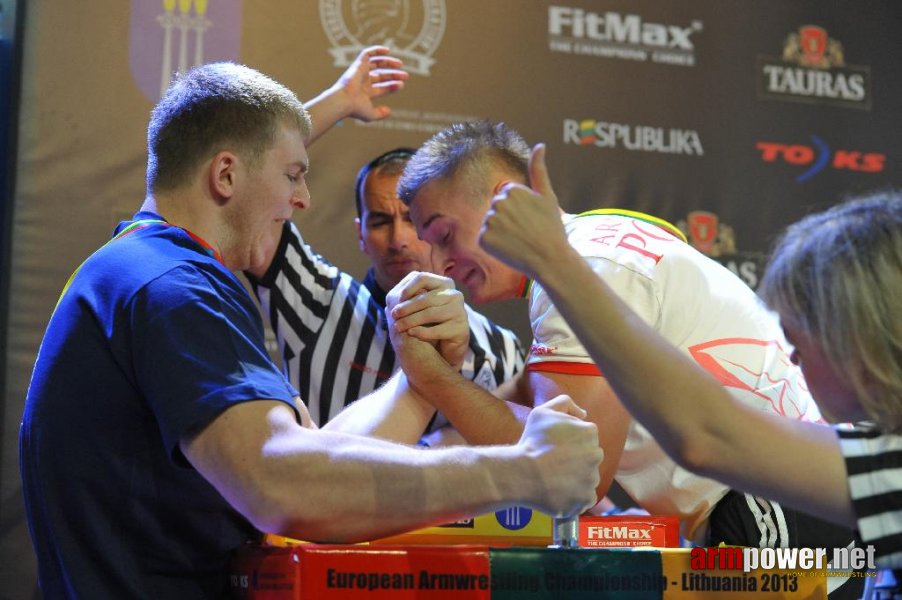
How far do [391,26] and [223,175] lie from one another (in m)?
1.81

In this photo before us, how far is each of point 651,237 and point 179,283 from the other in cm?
96

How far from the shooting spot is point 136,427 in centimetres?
127

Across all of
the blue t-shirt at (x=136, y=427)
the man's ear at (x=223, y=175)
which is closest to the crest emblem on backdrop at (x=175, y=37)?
the man's ear at (x=223, y=175)

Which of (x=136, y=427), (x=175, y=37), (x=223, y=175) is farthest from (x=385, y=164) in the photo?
(x=136, y=427)

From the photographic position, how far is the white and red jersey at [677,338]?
1721 millimetres

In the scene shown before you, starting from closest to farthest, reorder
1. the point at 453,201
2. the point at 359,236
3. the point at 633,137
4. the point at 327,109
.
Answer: the point at 453,201
the point at 327,109
the point at 359,236
the point at 633,137

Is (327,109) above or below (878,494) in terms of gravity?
above

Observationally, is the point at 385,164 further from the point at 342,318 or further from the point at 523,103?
the point at 523,103

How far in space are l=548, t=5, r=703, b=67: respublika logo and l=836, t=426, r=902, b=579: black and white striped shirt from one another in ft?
8.19

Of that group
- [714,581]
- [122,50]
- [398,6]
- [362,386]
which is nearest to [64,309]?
[714,581]

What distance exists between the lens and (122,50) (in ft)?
9.53

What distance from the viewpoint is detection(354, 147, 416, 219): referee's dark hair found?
2902 millimetres

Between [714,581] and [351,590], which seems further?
[714,581]

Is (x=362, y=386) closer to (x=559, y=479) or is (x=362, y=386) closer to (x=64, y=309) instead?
(x=64, y=309)
